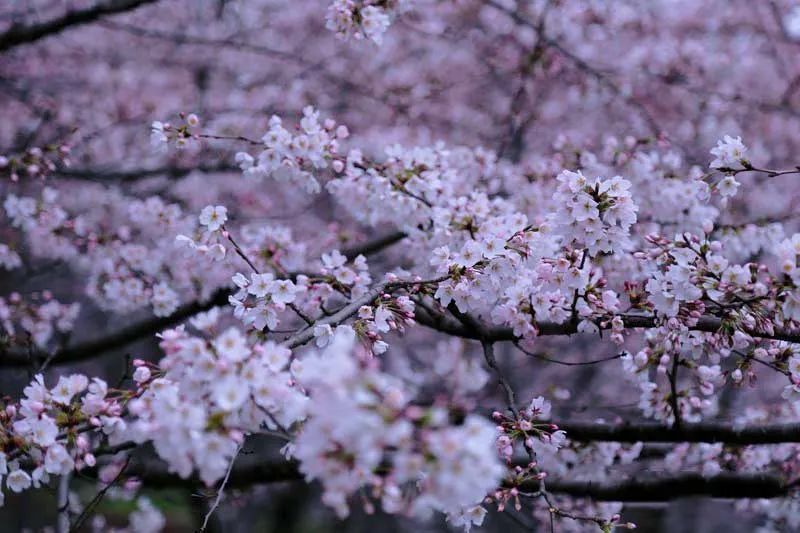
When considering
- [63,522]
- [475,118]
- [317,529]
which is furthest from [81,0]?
[317,529]

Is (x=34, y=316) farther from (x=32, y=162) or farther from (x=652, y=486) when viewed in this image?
(x=652, y=486)

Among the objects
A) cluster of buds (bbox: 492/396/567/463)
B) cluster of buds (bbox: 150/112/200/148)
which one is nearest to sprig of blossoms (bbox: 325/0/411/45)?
cluster of buds (bbox: 150/112/200/148)

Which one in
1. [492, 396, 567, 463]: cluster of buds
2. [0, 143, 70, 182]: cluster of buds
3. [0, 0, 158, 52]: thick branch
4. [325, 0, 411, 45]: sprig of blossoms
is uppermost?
[325, 0, 411, 45]: sprig of blossoms

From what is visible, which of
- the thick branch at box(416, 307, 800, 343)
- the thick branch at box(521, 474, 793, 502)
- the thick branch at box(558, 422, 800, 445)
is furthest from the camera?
the thick branch at box(521, 474, 793, 502)

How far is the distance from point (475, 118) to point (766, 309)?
6358 mm

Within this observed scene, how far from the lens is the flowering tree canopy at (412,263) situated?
197 cm

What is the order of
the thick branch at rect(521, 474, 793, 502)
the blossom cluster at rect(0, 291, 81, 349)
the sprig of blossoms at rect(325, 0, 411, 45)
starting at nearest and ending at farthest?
the thick branch at rect(521, 474, 793, 502) < the sprig of blossoms at rect(325, 0, 411, 45) < the blossom cluster at rect(0, 291, 81, 349)

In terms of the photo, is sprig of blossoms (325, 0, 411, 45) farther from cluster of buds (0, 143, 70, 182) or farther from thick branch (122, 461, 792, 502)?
thick branch (122, 461, 792, 502)

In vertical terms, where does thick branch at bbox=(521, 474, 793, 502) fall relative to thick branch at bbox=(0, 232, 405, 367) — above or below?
above

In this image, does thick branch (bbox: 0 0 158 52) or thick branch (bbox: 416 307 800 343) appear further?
thick branch (bbox: 0 0 158 52)

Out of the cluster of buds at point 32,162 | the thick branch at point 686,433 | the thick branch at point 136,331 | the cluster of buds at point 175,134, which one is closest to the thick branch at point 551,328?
the thick branch at point 686,433

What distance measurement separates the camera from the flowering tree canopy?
1966 millimetres

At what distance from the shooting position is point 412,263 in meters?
4.80

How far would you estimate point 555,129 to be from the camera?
8.49m
